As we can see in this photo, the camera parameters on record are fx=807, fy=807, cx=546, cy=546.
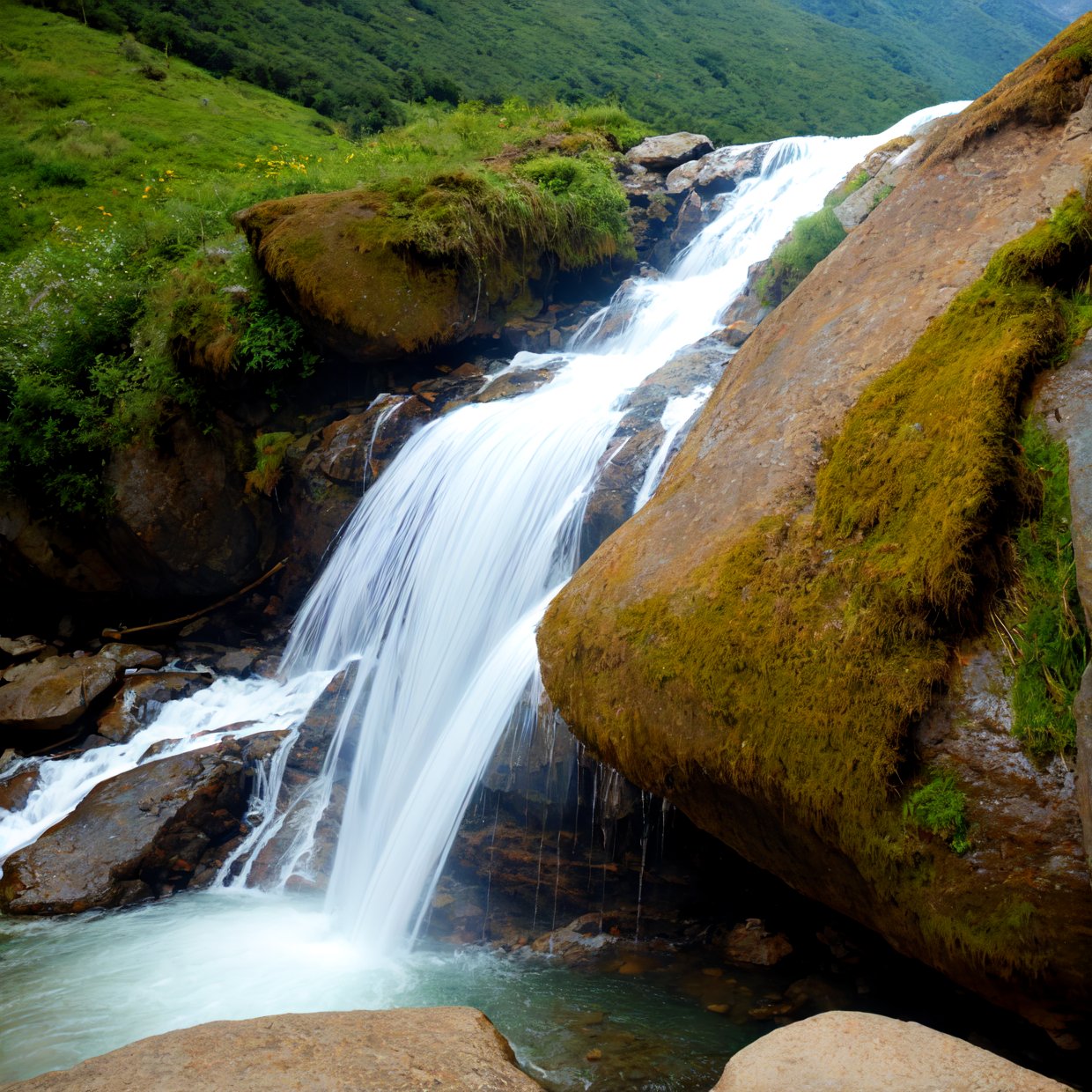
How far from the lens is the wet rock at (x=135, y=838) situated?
6406 millimetres

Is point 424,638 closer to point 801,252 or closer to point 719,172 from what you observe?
point 801,252

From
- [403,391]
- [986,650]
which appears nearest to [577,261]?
[403,391]

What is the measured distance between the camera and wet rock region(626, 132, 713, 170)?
568 inches

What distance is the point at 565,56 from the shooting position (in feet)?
97.8

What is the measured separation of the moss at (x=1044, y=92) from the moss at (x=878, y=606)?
99cm

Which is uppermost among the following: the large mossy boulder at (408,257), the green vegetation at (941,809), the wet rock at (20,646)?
the large mossy boulder at (408,257)

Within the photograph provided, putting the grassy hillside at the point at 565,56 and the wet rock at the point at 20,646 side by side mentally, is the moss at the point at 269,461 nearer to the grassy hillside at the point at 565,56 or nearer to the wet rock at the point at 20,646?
the wet rock at the point at 20,646

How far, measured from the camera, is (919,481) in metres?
3.45

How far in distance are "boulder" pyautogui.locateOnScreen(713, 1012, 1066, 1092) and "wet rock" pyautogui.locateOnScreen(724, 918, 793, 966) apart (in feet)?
6.20

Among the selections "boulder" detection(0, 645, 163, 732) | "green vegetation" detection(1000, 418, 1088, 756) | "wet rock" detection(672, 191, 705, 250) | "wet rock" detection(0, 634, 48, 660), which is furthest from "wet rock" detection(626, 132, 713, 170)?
"green vegetation" detection(1000, 418, 1088, 756)

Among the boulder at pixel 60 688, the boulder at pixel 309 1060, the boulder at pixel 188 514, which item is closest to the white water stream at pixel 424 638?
the boulder at pixel 60 688

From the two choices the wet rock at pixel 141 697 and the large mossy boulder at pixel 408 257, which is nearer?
the wet rock at pixel 141 697

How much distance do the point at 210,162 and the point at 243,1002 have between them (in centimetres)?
2059

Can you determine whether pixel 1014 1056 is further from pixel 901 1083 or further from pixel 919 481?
pixel 919 481
